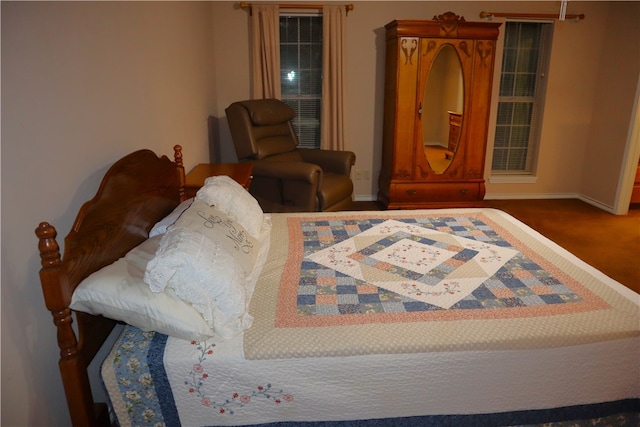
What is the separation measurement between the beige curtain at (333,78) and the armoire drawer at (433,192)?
0.75m

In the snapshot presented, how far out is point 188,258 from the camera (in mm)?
1369

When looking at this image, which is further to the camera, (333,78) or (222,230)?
(333,78)

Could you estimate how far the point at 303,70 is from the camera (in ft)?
15.0

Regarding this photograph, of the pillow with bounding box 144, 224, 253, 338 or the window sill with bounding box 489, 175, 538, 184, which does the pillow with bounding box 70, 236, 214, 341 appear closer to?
the pillow with bounding box 144, 224, 253, 338

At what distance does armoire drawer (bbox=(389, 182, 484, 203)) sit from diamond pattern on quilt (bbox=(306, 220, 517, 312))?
1.94 m

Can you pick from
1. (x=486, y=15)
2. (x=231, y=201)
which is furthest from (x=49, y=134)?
(x=486, y=15)

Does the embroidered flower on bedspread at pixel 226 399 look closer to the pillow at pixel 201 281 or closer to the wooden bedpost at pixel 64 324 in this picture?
the pillow at pixel 201 281

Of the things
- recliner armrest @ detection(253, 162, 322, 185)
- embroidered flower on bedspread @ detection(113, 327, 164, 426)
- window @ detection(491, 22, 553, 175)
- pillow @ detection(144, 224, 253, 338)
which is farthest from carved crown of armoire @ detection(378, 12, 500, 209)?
embroidered flower on bedspread @ detection(113, 327, 164, 426)

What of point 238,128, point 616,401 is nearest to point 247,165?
point 238,128

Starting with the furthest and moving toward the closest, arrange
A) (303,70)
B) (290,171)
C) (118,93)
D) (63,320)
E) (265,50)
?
1. (303,70)
2. (265,50)
3. (290,171)
4. (118,93)
5. (63,320)

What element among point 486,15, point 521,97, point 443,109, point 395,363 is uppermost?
point 486,15

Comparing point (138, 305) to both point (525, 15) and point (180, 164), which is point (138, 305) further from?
point (525, 15)

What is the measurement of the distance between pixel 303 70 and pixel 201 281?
3620 mm

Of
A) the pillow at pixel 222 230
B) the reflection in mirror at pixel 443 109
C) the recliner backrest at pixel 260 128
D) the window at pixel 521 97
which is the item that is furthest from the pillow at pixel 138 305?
the window at pixel 521 97
